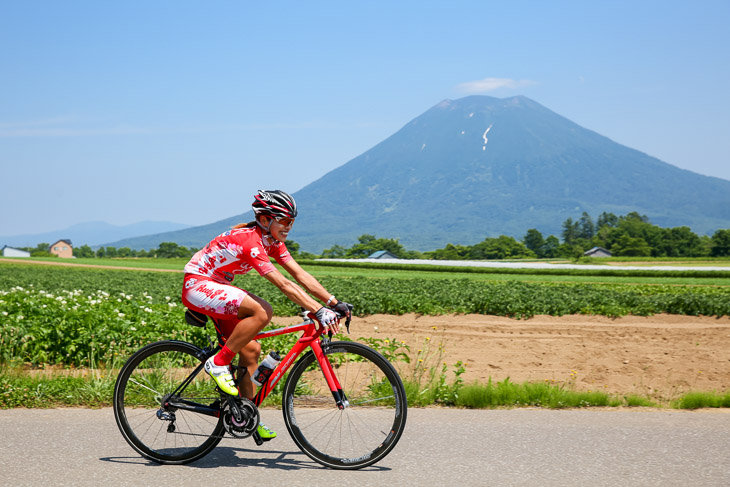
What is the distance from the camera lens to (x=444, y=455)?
5.27 m

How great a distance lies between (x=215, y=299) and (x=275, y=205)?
81 centimetres

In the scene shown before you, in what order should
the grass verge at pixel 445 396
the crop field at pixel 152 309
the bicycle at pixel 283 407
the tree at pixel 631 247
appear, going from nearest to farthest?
the bicycle at pixel 283 407 → the grass verge at pixel 445 396 → the crop field at pixel 152 309 → the tree at pixel 631 247

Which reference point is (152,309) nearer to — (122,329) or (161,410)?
(122,329)

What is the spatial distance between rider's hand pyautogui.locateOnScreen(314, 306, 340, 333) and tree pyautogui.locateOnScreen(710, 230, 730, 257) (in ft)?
320

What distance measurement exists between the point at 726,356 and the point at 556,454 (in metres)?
9.37

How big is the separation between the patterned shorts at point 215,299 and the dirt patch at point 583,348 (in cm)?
506

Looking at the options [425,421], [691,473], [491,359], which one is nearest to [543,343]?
[491,359]

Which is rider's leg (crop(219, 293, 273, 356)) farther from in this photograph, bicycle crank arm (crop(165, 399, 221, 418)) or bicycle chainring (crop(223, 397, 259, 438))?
bicycle crank arm (crop(165, 399, 221, 418))

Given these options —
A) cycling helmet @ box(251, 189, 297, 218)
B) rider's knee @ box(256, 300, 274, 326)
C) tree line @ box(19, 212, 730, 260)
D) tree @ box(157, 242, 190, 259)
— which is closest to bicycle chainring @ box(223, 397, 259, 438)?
rider's knee @ box(256, 300, 274, 326)

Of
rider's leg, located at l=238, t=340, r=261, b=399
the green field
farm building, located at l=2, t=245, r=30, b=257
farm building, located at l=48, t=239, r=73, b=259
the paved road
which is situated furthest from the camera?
farm building, located at l=48, t=239, r=73, b=259

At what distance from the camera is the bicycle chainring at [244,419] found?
5188mm

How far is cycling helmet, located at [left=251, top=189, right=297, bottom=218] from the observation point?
5.10m

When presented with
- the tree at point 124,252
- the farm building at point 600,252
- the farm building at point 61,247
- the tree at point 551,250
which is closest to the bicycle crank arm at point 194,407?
the tree at point 551,250

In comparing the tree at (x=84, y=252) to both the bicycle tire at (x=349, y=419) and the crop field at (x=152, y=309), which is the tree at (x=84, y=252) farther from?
the bicycle tire at (x=349, y=419)
